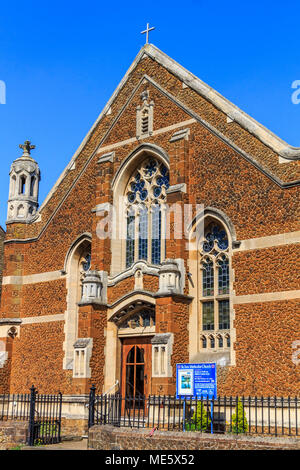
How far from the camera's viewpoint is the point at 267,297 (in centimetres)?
1678

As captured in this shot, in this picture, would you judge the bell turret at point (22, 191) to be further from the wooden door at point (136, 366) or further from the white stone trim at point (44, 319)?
the wooden door at point (136, 366)

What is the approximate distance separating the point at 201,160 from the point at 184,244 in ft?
9.26

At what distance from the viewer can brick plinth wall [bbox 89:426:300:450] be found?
36.0 ft

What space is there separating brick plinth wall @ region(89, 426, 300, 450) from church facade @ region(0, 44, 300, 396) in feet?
12.1

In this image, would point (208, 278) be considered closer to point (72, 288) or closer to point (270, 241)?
point (270, 241)

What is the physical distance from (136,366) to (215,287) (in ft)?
12.9

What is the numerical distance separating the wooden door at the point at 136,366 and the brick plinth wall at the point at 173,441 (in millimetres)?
5091

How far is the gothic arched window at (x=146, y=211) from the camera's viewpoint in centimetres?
2062

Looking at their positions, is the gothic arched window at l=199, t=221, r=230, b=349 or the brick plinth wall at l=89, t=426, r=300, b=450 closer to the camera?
the brick plinth wall at l=89, t=426, r=300, b=450

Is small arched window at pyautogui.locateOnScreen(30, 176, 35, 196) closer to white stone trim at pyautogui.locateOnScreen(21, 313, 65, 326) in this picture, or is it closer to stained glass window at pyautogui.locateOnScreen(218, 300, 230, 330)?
white stone trim at pyautogui.locateOnScreen(21, 313, 65, 326)

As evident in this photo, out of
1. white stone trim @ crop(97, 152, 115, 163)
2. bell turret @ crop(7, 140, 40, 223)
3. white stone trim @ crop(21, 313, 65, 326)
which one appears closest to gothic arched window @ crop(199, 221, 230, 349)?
white stone trim @ crop(97, 152, 115, 163)

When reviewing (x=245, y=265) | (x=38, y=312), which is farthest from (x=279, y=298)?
(x=38, y=312)

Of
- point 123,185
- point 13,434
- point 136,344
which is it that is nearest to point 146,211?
point 123,185

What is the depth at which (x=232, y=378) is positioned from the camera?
16953 mm
